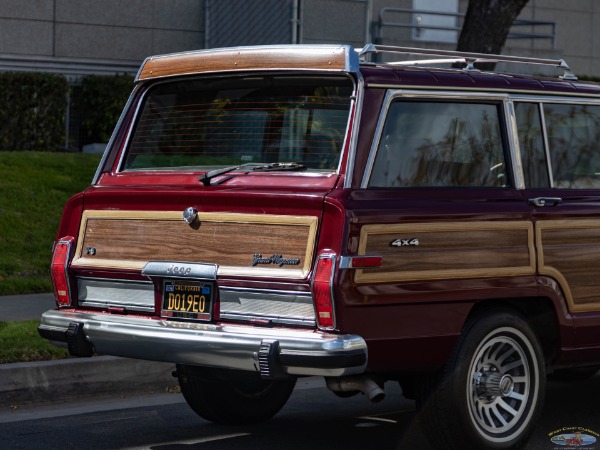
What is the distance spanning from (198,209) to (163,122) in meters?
1.01

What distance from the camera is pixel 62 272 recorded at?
718 cm

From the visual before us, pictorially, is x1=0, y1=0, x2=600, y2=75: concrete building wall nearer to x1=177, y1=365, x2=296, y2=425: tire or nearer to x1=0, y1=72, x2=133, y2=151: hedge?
x1=0, y1=72, x2=133, y2=151: hedge

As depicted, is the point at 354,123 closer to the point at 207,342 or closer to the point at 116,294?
the point at 207,342

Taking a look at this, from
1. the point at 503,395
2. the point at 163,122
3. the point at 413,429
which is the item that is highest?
the point at 163,122

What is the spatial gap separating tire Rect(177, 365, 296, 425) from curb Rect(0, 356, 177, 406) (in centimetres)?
133

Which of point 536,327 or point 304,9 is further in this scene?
point 304,9

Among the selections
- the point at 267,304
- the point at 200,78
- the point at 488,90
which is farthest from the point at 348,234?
the point at 200,78

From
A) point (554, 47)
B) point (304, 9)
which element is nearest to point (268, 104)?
point (304, 9)

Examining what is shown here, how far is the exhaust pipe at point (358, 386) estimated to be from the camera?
6344 millimetres

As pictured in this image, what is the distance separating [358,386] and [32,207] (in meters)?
9.12

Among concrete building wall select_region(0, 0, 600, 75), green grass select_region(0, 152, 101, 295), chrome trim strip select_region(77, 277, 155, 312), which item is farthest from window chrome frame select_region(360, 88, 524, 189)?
concrete building wall select_region(0, 0, 600, 75)

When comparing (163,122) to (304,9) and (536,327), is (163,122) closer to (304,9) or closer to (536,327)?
(536,327)

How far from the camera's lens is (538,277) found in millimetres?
6957

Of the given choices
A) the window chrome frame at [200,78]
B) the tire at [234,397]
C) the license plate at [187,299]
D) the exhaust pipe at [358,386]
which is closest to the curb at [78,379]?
the tire at [234,397]
